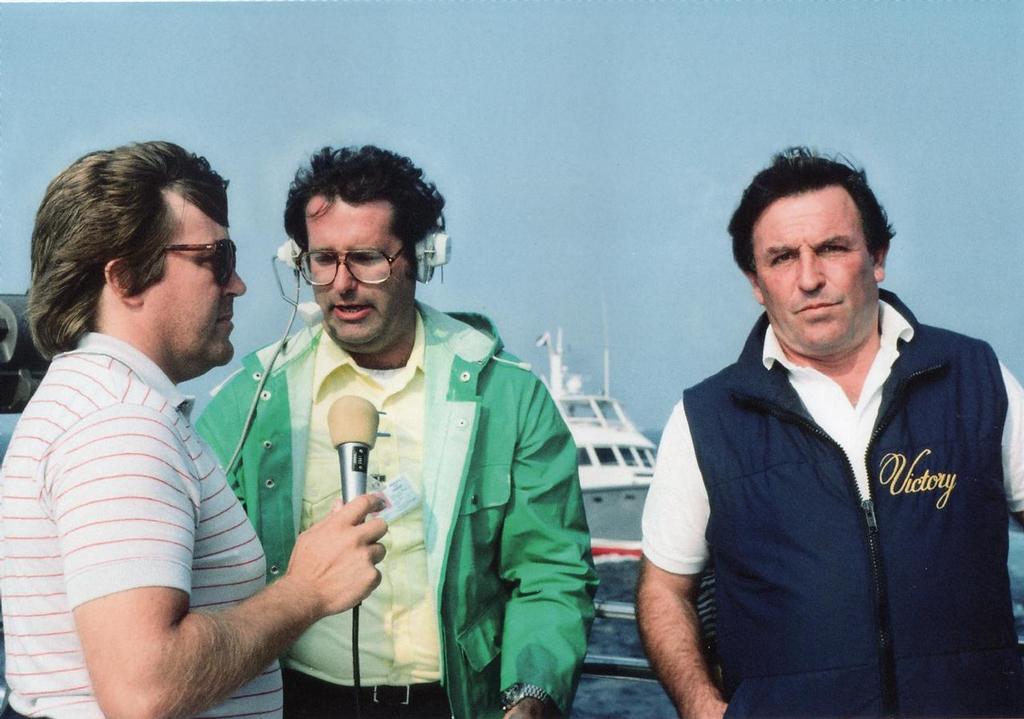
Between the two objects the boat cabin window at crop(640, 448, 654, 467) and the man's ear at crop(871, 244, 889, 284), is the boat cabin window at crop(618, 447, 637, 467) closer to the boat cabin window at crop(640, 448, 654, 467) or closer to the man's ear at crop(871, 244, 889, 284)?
the boat cabin window at crop(640, 448, 654, 467)

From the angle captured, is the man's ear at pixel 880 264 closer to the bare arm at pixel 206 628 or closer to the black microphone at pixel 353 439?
the black microphone at pixel 353 439

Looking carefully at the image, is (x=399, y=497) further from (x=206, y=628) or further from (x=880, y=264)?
(x=880, y=264)

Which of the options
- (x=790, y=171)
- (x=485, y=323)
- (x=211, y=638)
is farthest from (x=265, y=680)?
(x=790, y=171)

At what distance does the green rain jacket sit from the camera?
2420mm

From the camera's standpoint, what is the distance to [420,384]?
8.82ft

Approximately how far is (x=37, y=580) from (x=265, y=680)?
467mm

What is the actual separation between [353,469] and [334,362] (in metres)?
0.90

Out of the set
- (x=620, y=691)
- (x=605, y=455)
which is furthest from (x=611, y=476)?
(x=620, y=691)

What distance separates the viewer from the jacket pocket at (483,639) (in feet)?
7.93

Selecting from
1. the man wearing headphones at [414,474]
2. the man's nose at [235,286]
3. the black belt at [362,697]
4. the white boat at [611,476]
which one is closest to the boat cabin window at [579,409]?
the white boat at [611,476]

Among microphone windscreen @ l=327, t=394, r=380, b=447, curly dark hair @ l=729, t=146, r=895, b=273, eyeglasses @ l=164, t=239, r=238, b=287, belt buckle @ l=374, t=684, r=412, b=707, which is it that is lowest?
belt buckle @ l=374, t=684, r=412, b=707

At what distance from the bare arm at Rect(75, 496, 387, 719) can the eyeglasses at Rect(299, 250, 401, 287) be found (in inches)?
41.0

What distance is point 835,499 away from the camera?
2240mm

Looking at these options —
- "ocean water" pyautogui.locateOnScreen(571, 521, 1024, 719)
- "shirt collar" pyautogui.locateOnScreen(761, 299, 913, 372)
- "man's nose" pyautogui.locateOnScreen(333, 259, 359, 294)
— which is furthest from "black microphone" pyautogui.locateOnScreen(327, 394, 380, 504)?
"ocean water" pyautogui.locateOnScreen(571, 521, 1024, 719)
